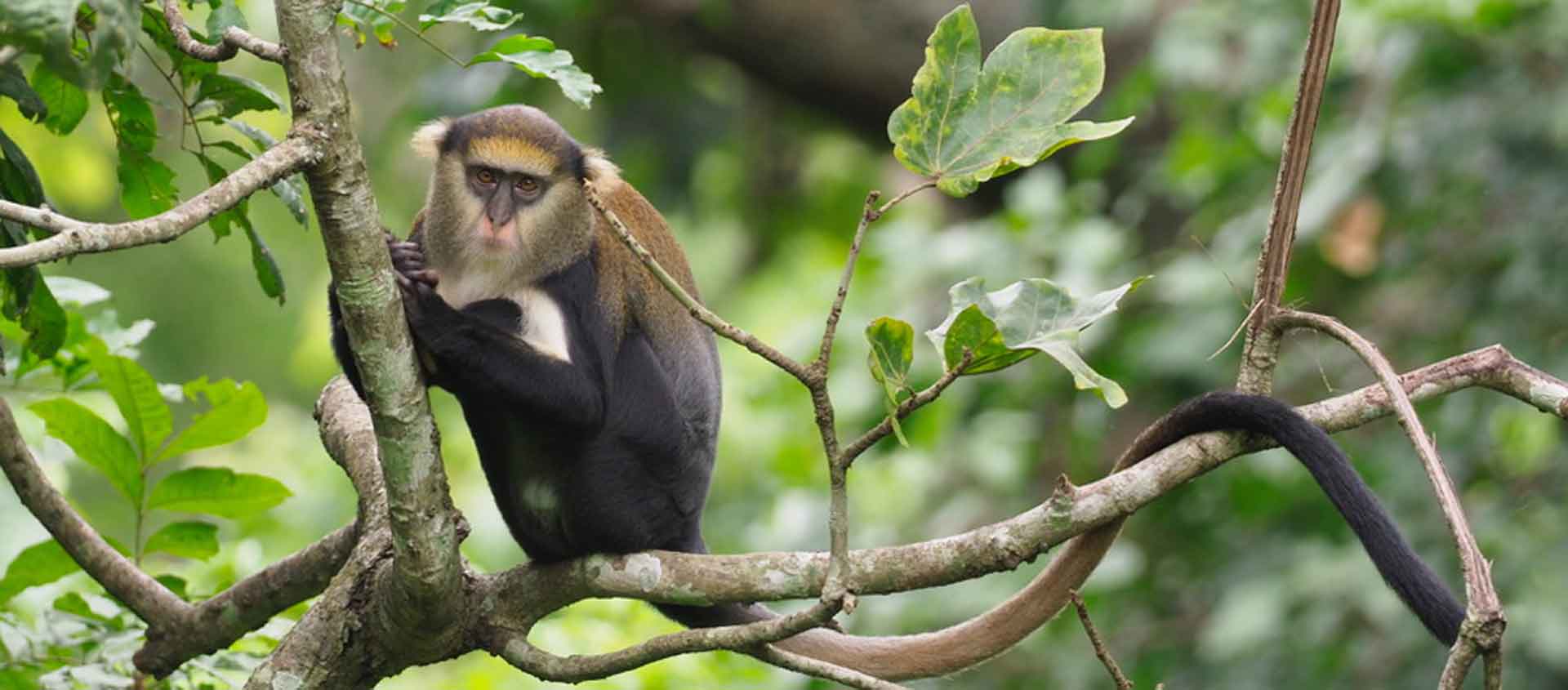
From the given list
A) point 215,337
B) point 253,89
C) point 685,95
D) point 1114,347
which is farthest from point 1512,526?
point 215,337

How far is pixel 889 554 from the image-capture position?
8.61ft

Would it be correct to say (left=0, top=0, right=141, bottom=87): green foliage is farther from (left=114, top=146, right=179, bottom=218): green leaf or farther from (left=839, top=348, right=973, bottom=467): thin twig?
(left=114, top=146, right=179, bottom=218): green leaf

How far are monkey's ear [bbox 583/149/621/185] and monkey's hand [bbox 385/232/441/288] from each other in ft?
1.81

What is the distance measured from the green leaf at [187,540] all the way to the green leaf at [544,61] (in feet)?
4.55

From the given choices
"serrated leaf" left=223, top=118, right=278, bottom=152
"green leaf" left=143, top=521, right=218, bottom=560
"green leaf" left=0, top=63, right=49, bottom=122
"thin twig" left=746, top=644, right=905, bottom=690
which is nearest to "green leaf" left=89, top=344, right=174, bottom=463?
"green leaf" left=143, top=521, right=218, bottom=560

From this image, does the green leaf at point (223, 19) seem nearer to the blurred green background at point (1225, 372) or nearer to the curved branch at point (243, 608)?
the curved branch at point (243, 608)

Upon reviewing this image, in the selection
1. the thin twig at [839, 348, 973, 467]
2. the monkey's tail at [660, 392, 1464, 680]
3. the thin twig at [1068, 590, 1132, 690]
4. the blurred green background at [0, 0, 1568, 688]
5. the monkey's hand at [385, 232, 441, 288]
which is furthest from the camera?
the blurred green background at [0, 0, 1568, 688]

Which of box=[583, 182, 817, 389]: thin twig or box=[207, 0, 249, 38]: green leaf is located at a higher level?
box=[207, 0, 249, 38]: green leaf

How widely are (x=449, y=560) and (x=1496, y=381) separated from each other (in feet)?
5.55

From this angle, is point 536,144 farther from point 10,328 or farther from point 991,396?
point 991,396

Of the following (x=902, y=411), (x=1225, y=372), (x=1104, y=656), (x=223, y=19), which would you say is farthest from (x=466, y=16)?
(x=1225, y=372)

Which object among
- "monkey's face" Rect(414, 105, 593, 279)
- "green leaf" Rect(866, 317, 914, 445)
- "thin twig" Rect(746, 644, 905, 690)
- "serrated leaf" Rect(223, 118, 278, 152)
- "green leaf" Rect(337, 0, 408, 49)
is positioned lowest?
"thin twig" Rect(746, 644, 905, 690)

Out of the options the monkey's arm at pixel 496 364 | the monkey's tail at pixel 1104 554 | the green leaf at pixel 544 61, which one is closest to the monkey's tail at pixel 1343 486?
the monkey's tail at pixel 1104 554

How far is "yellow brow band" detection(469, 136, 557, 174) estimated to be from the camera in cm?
363
